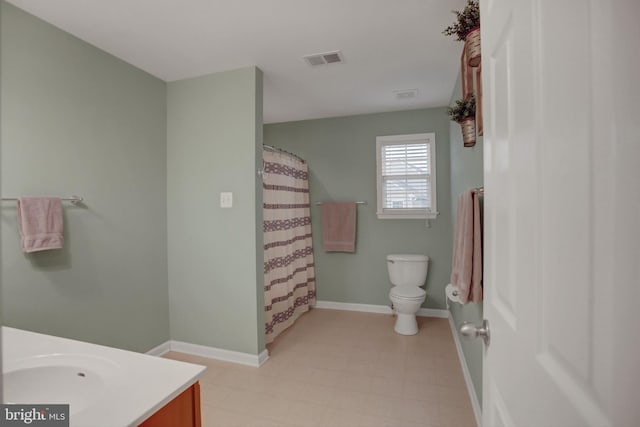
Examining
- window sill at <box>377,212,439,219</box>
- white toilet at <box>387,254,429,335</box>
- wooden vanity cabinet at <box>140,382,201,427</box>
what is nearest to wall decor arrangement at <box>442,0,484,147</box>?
wooden vanity cabinet at <box>140,382,201,427</box>

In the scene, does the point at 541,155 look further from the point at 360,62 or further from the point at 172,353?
the point at 172,353

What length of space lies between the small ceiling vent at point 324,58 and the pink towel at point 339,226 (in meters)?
1.70

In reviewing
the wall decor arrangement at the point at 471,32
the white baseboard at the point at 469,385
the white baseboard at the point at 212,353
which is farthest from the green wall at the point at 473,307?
the white baseboard at the point at 212,353

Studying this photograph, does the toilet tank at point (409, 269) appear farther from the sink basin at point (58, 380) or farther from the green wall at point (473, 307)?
the sink basin at point (58, 380)

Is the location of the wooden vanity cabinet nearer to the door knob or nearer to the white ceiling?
the door knob

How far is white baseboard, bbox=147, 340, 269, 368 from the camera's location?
252 cm

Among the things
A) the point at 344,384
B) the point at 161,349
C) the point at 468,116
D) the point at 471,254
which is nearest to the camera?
the point at 471,254

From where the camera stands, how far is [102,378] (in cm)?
94

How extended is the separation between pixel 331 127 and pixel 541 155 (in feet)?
11.3

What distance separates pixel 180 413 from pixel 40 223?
5.01 ft

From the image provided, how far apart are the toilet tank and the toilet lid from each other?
0.59ft

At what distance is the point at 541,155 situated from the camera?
21.1 inches

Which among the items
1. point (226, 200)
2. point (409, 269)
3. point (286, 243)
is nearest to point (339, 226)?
point (286, 243)

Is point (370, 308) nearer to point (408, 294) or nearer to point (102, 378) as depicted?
point (408, 294)
